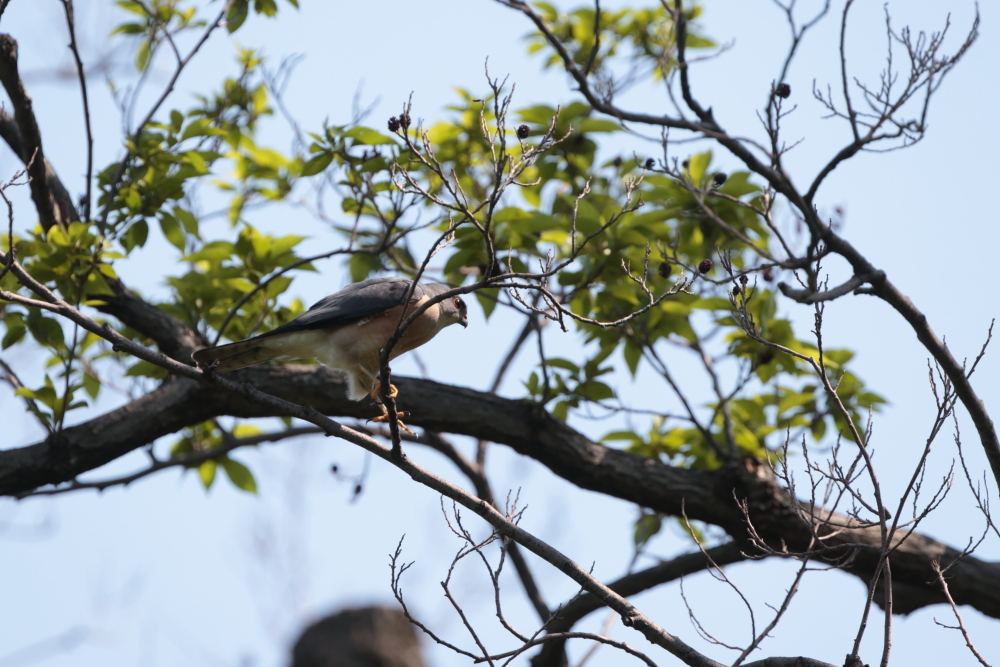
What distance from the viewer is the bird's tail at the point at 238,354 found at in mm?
3979

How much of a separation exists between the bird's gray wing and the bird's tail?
142 mm

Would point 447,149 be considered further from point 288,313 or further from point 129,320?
point 129,320

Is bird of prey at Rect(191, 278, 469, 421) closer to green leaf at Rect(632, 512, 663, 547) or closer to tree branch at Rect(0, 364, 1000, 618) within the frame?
tree branch at Rect(0, 364, 1000, 618)

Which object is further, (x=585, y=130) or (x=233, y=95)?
(x=233, y=95)

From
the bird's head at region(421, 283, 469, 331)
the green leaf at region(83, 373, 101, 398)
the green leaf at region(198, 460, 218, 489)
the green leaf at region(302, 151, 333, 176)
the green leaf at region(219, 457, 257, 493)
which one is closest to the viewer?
the bird's head at region(421, 283, 469, 331)

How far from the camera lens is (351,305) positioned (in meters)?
4.43

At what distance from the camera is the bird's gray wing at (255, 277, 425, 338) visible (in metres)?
4.32

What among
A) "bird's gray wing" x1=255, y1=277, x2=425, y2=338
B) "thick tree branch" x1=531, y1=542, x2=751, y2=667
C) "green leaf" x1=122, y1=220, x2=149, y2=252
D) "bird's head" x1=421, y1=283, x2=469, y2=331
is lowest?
"thick tree branch" x1=531, y1=542, x2=751, y2=667

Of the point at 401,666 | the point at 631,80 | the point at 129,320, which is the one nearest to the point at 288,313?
the point at 129,320

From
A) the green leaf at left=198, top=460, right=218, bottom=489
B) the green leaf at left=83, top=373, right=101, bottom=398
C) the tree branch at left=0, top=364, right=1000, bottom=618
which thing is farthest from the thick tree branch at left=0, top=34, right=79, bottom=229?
the green leaf at left=198, top=460, right=218, bottom=489

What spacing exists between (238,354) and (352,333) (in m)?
0.57

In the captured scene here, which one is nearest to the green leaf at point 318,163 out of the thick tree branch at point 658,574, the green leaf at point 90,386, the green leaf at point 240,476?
the green leaf at point 90,386

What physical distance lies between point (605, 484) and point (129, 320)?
301cm

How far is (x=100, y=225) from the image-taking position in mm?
5129
